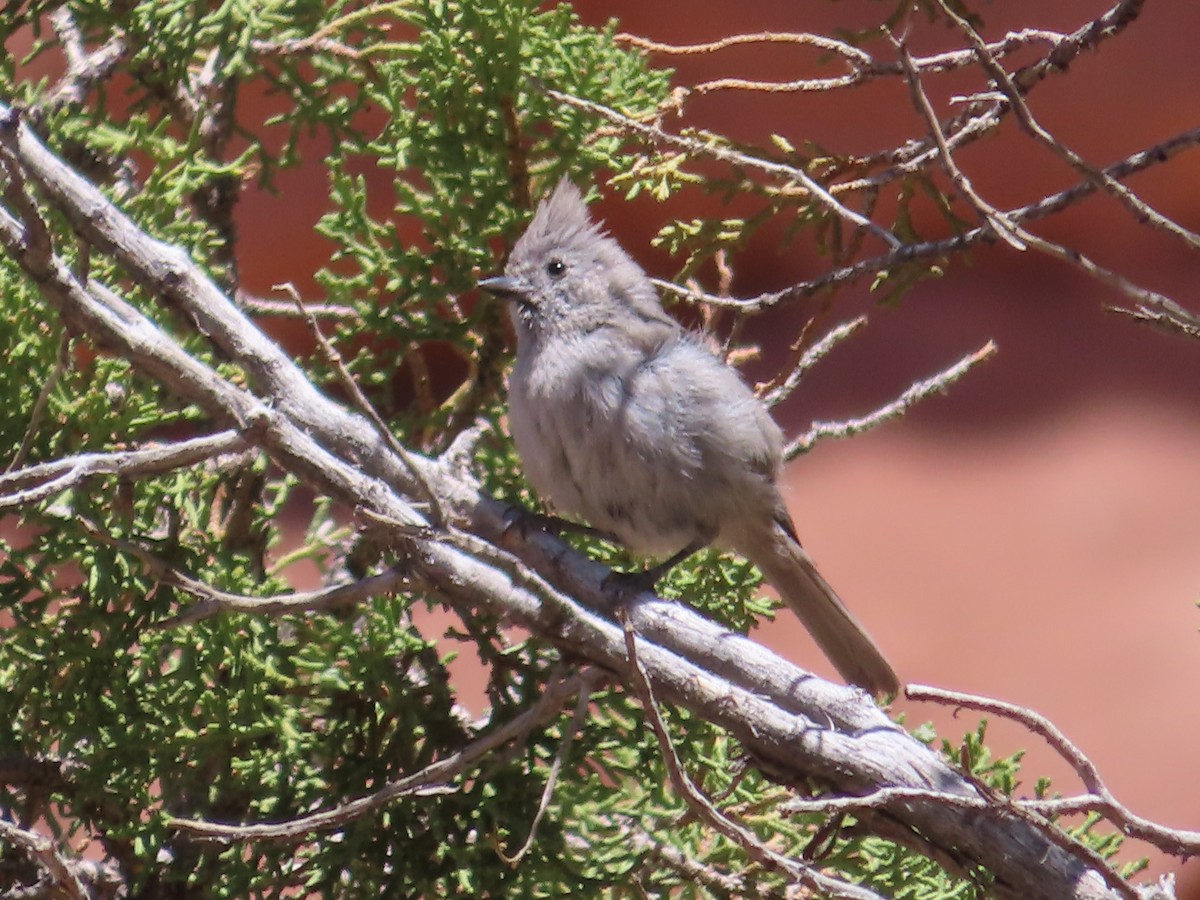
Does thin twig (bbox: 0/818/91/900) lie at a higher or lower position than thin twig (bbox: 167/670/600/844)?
lower

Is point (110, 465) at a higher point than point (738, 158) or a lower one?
lower

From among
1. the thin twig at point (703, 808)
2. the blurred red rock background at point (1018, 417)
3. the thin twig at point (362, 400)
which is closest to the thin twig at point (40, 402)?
the thin twig at point (362, 400)

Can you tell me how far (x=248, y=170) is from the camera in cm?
254

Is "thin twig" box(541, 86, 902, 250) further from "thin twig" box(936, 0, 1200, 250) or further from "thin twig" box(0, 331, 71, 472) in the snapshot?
"thin twig" box(0, 331, 71, 472)

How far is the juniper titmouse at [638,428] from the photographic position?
2.47 m

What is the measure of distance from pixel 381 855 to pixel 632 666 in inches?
28.7

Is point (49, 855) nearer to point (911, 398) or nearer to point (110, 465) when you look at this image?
point (110, 465)

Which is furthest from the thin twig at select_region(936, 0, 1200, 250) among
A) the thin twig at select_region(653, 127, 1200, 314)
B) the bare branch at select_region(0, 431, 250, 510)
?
the bare branch at select_region(0, 431, 250, 510)

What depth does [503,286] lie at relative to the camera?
241 centimetres

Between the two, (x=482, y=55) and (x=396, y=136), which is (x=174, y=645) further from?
(x=482, y=55)

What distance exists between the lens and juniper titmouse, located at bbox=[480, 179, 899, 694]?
2.47 metres

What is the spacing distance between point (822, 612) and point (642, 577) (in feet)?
2.25

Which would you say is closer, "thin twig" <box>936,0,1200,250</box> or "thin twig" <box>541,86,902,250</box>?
"thin twig" <box>936,0,1200,250</box>

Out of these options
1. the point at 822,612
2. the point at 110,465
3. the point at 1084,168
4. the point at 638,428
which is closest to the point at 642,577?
the point at 638,428
